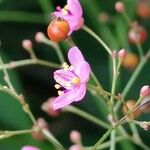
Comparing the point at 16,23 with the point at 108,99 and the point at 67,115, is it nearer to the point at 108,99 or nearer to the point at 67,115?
the point at 67,115

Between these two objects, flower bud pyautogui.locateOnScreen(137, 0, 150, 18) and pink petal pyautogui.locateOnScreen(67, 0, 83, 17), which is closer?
pink petal pyautogui.locateOnScreen(67, 0, 83, 17)

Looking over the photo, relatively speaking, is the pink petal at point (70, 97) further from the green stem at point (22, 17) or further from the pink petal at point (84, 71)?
the green stem at point (22, 17)

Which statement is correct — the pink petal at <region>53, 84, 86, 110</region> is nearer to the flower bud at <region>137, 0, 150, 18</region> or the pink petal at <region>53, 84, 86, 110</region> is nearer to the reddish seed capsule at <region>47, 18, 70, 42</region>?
the reddish seed capsule at <region>47, 18, 70, 42</region>

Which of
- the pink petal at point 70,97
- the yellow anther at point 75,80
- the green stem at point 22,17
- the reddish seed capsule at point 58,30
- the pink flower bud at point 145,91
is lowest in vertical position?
the pink flower bud at point 145,91

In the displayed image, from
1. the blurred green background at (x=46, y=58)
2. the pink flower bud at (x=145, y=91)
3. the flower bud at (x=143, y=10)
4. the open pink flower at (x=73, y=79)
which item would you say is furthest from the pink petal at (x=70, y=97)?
the flower bud at (x=143, y=10)

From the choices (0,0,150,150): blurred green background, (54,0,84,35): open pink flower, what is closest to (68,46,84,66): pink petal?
(54,0,84,35): open pink flower

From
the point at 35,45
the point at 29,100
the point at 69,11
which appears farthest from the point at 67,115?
the point at 69,11
